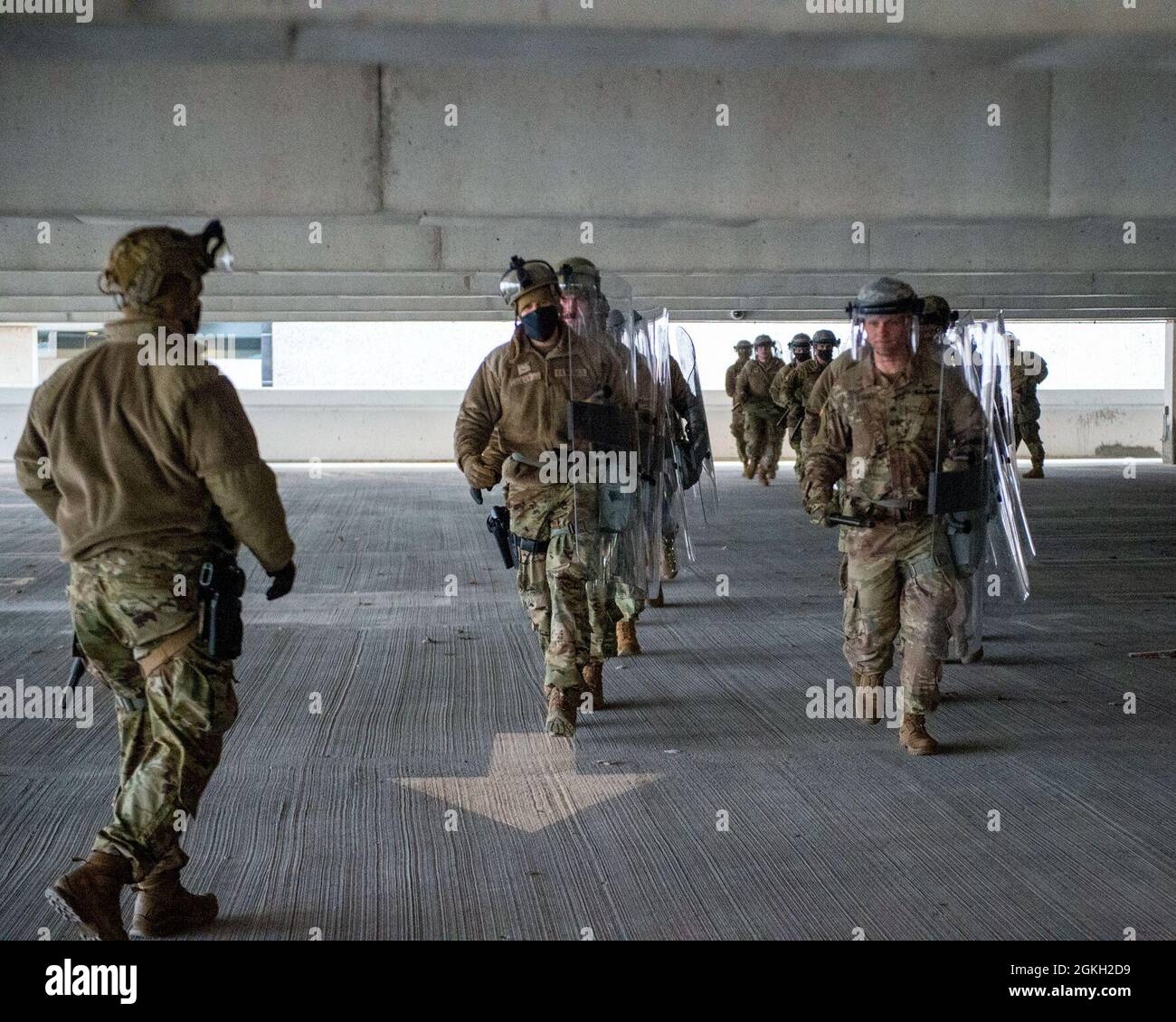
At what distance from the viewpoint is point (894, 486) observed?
583cm

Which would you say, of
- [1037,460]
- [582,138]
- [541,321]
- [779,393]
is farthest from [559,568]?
[1037,460]

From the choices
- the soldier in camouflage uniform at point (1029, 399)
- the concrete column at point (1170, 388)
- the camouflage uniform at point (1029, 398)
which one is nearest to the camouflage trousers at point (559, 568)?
the camouflage uniform at point (1029, 398)

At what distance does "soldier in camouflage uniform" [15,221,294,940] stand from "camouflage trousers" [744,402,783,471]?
18.6m

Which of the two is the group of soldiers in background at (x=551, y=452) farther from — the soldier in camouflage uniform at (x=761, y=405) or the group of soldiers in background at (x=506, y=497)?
the soldier in camouflage uniform at (x=761, y=405)

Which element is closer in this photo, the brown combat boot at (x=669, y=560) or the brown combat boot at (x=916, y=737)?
the brown combat boot at (x=916, y=737)

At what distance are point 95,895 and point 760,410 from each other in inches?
750

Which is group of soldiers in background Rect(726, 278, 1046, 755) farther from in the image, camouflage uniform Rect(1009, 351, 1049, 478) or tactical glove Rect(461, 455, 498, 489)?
camouflage uniform Rect(1009, 351, 1049, 478)

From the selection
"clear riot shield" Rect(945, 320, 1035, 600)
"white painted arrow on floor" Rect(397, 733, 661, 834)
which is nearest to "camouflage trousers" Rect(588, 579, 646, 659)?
"white painted arrow on floor" Rect(397, 733, 661, 834)

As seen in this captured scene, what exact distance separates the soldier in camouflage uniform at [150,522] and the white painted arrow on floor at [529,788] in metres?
1.40

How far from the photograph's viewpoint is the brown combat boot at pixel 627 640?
800cm

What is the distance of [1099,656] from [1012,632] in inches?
34.3

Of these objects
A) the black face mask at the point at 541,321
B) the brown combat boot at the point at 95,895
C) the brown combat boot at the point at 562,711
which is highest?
the black face mask at the point at 541,321

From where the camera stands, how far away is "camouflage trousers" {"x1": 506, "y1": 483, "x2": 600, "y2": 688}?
607 centimetres

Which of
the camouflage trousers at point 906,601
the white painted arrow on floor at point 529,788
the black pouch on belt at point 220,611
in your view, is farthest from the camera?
the camouflage trousers at point 906,601
